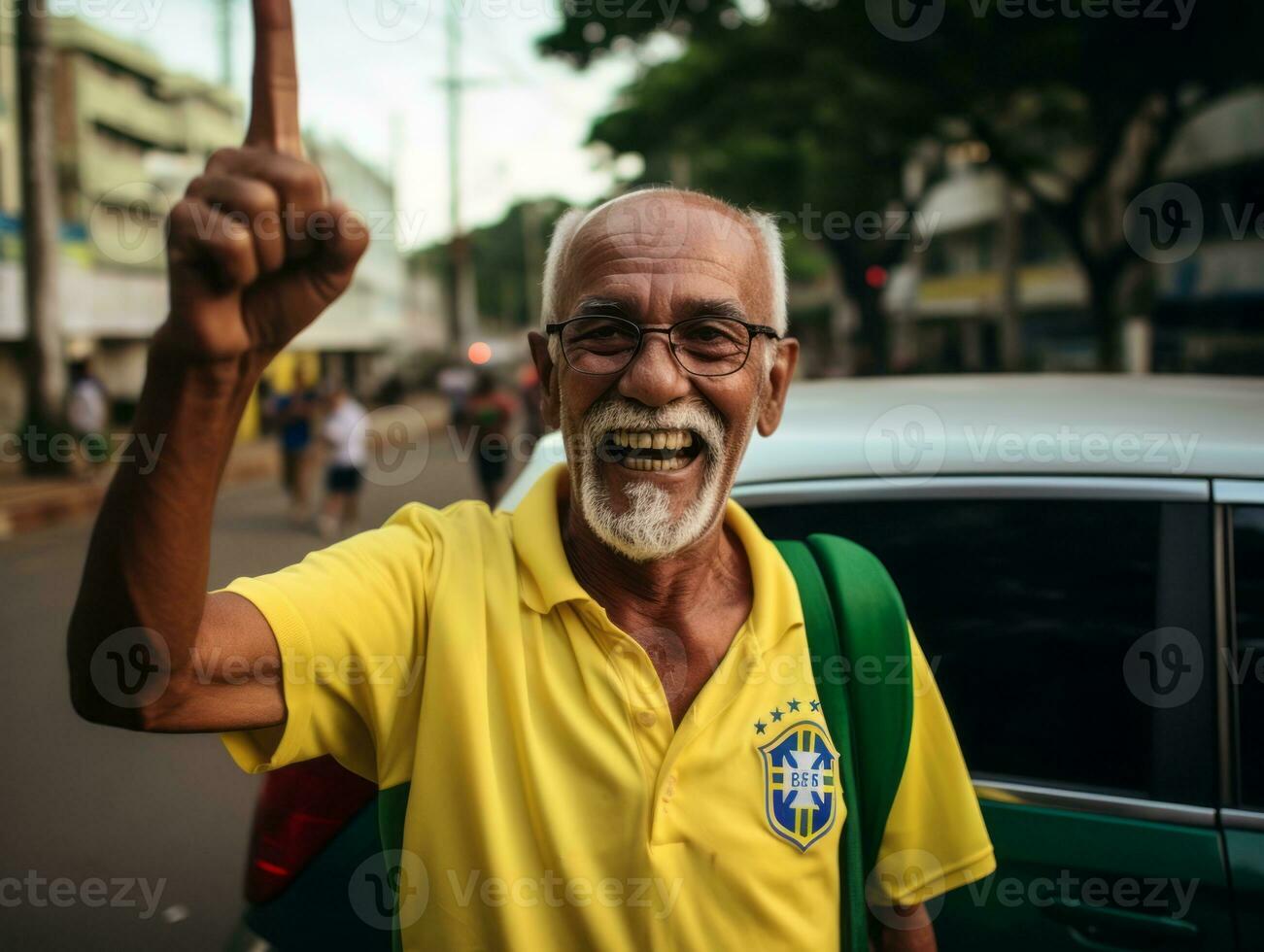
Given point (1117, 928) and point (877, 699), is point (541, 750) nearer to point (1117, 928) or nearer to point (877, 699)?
point (877, 699)

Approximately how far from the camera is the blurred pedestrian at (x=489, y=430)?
35.5ft

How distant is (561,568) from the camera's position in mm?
1569

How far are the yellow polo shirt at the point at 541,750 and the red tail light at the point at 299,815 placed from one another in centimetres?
54

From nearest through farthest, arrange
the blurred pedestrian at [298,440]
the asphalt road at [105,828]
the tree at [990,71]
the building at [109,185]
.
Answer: the asphalt road at [105,828] < the tree at [990,71] < the blurred pedestrian at [298,440] < the building at [109,185]

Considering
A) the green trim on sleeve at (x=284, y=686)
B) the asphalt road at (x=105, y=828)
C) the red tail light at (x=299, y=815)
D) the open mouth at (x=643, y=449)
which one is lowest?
the asphalt road at (x=105, y=828)

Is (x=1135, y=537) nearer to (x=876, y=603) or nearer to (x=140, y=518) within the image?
(x=876, y=603)

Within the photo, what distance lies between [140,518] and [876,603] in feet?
3.28

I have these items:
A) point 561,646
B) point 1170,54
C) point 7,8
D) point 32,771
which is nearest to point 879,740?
point 561,646

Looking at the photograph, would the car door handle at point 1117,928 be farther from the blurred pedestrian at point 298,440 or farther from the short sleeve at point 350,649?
→ the blurred pedestrian at point 298,440

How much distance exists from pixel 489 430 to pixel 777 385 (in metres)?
9.22

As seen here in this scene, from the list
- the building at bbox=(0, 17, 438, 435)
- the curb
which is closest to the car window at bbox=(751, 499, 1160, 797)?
the curb

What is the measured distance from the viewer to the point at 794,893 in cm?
152

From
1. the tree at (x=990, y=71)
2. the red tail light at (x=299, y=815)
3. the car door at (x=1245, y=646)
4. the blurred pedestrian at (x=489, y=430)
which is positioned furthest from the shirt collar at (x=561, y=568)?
the tree at (x=990, y=71)

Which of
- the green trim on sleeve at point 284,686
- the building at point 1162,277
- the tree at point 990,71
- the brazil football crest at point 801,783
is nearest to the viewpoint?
the green trim on sleeve at point 284,686
